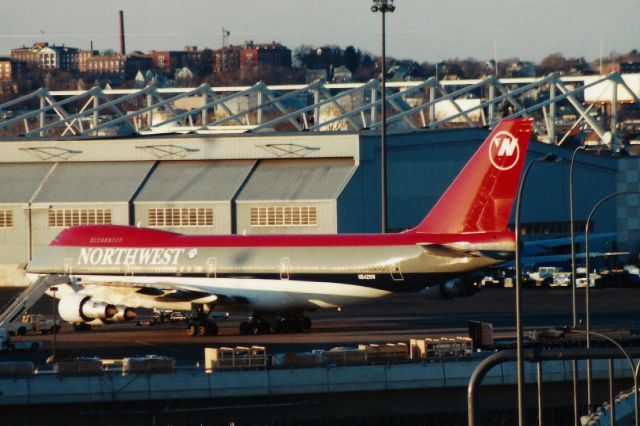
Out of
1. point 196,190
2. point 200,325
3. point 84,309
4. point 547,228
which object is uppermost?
point 196,190

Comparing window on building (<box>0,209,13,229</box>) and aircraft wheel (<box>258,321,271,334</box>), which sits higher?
window on building (<box>0,209,13,229</box>)

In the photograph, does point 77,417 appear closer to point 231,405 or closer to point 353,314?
point 231,405

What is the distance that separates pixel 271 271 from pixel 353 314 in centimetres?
1317

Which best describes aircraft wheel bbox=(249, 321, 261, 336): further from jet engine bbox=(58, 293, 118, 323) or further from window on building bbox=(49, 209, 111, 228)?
window on building bbox=(49, 209, 111, 228)

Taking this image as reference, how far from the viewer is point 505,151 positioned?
205 ft

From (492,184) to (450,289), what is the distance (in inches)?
198

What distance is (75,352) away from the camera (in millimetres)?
59375

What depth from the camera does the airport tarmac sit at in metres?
60.3

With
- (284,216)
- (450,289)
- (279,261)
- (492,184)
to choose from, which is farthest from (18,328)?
(284,216)

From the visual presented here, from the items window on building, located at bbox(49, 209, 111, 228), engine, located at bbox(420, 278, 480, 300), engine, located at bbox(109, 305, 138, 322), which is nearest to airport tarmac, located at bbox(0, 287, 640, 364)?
engine, located at bbox(109, 305, 138, 322)

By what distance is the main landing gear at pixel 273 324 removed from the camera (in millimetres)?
66562

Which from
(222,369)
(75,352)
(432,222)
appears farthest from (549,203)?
(222,369)

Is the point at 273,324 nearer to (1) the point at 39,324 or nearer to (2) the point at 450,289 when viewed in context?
(2) the point at 450,289

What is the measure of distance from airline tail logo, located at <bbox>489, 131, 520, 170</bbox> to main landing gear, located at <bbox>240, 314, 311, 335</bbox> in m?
11.9
